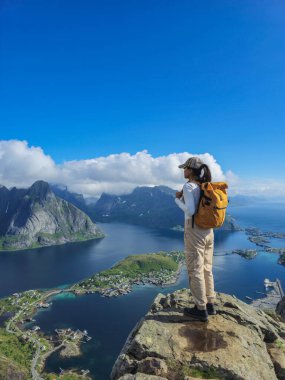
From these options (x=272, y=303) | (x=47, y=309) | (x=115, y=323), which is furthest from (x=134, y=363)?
(x=272, y=303)

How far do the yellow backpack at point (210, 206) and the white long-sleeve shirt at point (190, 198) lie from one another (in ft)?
0.43

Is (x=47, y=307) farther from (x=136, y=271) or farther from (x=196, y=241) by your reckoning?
(x=196, y=241)

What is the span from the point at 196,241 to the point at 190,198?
149 cm

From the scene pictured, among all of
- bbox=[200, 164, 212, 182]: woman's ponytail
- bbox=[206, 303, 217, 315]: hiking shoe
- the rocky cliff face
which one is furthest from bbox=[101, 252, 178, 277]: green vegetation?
bbox=[200, 164, 212, 182]: woman's ponytail


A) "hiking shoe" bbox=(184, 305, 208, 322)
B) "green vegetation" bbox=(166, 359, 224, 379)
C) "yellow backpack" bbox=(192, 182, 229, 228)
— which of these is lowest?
"green vegetation" bbox=(166, 359, 224, 379)

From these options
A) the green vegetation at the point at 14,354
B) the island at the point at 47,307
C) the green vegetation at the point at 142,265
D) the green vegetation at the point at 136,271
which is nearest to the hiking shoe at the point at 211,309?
the island at the point at 47,307

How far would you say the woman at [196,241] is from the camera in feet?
33.4

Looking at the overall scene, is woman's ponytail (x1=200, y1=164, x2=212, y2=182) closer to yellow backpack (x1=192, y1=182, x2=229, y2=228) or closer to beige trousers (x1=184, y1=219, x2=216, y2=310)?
yellow backpack (x1=192, y1=182, x2=229, y2=228)

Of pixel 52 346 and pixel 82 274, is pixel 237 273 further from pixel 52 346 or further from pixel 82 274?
pixel 52 346

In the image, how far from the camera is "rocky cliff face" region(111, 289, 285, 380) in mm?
8127

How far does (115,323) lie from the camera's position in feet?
325

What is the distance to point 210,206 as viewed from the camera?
992 centimetres

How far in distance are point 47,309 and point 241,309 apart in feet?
379

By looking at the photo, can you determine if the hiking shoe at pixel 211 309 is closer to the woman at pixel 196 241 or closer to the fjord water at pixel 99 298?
the woman at pixel 196 241
